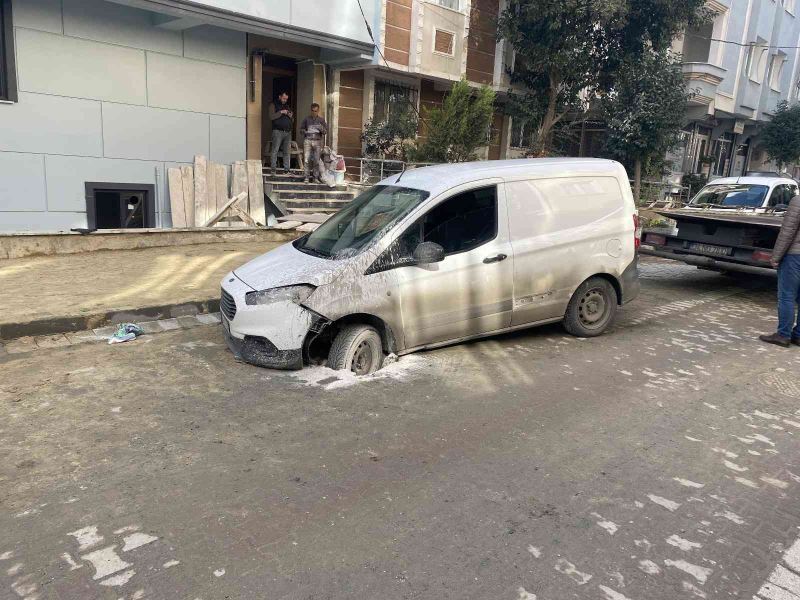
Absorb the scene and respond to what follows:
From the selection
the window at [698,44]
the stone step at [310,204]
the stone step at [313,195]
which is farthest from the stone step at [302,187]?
the window at [698,44]

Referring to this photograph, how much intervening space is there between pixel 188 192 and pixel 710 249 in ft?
30.5

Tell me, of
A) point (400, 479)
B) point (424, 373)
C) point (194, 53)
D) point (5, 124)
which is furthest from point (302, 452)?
point (194, 53)

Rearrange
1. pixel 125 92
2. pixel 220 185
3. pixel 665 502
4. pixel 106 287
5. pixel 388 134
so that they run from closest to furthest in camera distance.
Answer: pixel 665 502
pixel 106 287
pixel 125 92
pixel 220 185
pixel 388 134

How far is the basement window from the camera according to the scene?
36.9 ft

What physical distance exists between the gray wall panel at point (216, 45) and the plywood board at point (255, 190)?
2079 millimetres

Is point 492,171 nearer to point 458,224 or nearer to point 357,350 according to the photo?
point 458,224

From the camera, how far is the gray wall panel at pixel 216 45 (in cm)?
1193

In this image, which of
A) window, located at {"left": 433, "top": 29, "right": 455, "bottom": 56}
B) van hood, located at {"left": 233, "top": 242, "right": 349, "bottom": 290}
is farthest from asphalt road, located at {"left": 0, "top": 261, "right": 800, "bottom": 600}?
window, located at {"left": 433, "top": 29, "right": 455, "bottom": 56}

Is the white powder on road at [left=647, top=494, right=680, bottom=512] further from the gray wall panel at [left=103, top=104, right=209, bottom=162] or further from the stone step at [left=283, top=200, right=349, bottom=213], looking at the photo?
the gray wall panel at [left=103, top=104, right=209, bottom=162]

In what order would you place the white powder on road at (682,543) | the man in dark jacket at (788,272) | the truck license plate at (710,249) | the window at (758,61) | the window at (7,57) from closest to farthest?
the white powder on road at (682,543), the man in dark jacket at (788,272), the truck license plate at (710,249), the window at (7,57), the window at (758,61)

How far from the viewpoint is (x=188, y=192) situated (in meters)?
12.1

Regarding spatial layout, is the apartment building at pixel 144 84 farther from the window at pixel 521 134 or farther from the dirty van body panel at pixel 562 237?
the dirty van body panel at pixel 562 237

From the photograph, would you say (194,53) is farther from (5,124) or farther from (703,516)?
(703,516)

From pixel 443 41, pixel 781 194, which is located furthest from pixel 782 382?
pixel 443 41
